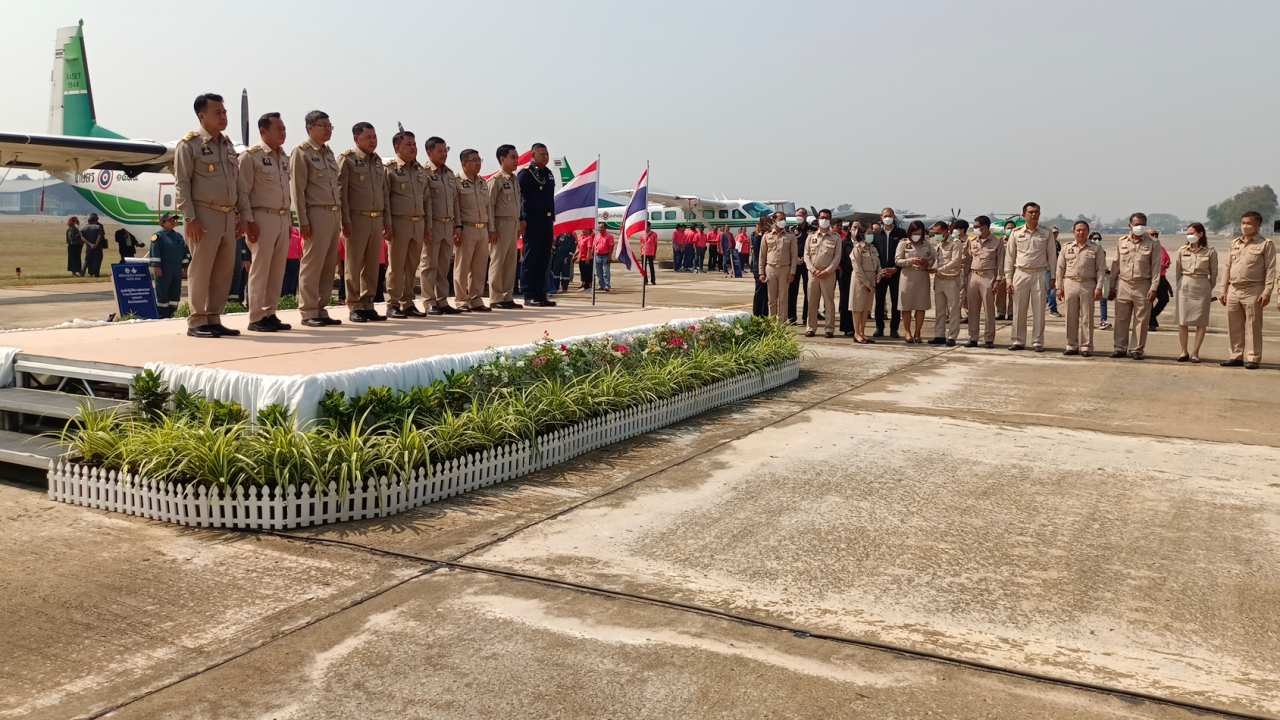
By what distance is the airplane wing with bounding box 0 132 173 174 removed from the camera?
21.0 m

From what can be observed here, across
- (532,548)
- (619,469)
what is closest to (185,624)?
(532,548)

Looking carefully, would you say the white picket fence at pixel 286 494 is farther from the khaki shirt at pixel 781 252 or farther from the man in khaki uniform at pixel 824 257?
the khaki shirt at pixel 781 252

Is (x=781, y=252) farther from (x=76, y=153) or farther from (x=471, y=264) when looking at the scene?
(x=76, y=153)

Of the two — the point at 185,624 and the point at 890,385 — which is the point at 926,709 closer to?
the point at 185,624

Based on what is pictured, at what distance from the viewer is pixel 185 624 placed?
12.3ft

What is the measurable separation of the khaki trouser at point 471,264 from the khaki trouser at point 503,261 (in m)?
0.14

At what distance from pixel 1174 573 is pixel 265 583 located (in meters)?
3.90

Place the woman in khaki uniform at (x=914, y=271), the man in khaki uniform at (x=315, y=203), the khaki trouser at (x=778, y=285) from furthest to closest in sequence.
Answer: the khaki trouser at (x=778, y=285) → the woman in khaki uniform at (x=914, y=271) → the man in khaki uniform at (x=315, y=203)

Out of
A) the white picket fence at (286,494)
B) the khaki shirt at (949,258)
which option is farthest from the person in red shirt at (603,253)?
the white picket fence at (286,494)

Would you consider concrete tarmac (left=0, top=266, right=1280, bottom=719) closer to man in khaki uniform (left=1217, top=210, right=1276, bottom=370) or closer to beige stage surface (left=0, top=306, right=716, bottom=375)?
beige stage surface (left=0, top=306, right=716, bottom=375)

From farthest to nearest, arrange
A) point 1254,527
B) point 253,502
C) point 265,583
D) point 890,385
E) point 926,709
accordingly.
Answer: point 890,385 → point 1254,527 → point 253,502 → point 265,583 → point 926,709

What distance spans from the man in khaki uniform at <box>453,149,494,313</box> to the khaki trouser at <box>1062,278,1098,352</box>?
7.09 metres

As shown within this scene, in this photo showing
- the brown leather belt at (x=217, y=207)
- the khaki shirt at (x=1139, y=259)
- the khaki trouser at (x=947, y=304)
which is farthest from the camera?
the khaki trouser at (x=947, y=304)

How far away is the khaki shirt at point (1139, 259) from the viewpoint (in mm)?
12266
